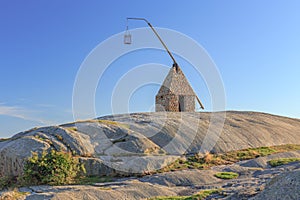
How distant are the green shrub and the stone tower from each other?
15.2 m

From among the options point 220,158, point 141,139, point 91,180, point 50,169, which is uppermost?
point 141,139

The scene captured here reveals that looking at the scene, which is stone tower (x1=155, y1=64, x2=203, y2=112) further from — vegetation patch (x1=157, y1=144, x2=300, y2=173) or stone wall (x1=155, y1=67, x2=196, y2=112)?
vegetation patch (x1=157, y1=144, x2=300, y2=173)

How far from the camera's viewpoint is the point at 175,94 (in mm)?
28797

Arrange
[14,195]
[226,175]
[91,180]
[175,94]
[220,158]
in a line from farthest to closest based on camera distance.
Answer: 1. [175,94]
2. [220,158]
3. [226,175]
4. [91,180]
5. [14,195]

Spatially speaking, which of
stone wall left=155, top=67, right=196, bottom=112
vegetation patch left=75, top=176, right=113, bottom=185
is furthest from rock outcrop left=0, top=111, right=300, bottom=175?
stone wall left=155, top=67, right=196, bottom=112

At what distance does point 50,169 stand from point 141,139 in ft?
19.6

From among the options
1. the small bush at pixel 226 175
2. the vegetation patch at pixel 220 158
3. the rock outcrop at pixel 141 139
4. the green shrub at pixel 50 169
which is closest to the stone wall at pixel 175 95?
the rock outcrop at pixel 141 139

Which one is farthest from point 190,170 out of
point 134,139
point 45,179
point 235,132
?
point 235,132

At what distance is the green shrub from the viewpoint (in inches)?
Result: 540

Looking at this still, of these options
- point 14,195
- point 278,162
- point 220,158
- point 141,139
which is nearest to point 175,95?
point 220,158

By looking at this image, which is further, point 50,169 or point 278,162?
point 278,162

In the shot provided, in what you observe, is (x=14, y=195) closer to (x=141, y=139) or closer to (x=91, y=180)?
(x=91, y=180)

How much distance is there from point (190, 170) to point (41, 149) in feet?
23.3

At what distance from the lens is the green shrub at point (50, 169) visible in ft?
45.0
